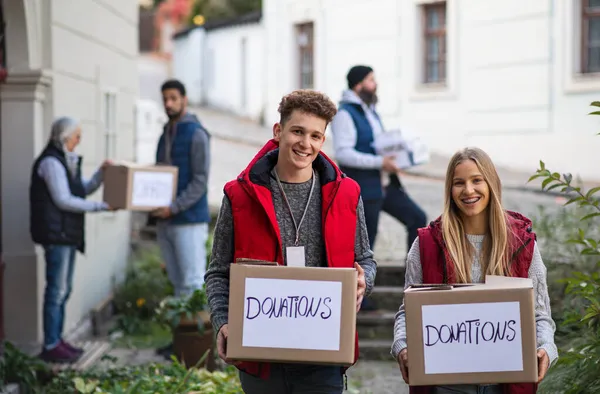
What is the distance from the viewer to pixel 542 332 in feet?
10.5

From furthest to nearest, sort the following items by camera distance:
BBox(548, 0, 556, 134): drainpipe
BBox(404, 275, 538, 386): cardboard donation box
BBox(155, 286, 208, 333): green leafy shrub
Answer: BBox(548, 0, 556, 134): drainpipe
BBox(155, 286, 208, 333): green leafy shrub
BBox(404, 275, 538, 386): cardboard donation box

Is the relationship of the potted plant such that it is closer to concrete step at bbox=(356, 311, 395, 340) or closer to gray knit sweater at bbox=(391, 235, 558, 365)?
concrete step at bbox=(356, 311, 395, 340)

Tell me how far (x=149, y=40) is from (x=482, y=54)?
72.7 feet

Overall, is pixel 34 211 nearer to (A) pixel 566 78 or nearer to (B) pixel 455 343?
(B) pixel 455 343

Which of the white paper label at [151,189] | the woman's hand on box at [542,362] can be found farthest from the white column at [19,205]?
the woman's hand on box at [542,362]

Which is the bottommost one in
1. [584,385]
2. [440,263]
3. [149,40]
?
[584,385]

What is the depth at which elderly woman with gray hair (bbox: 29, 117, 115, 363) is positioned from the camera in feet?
21.7

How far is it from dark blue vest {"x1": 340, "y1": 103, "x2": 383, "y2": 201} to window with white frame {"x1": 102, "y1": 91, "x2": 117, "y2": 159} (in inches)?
119

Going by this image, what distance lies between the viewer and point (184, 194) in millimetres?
7008

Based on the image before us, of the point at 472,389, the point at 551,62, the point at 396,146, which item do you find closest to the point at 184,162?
the point at 396,146

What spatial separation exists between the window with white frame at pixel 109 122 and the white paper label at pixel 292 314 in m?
6.16

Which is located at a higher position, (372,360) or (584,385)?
(584,385)

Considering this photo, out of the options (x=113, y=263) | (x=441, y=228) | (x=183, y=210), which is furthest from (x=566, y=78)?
(x=441, y=228)

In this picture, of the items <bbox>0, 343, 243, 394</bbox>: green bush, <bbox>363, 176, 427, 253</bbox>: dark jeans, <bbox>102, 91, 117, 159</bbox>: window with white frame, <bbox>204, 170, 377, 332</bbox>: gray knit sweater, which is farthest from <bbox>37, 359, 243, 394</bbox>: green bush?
<bbox>102, 91, 117, 159</bbox>: window with white frame
